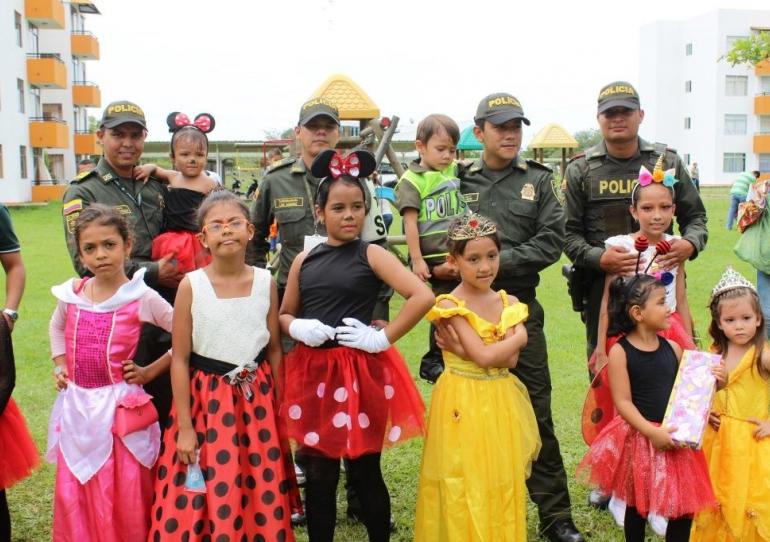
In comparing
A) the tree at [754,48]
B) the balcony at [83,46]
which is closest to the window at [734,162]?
the tree at [754,48]

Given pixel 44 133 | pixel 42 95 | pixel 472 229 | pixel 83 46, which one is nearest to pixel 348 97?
pixel 472 229

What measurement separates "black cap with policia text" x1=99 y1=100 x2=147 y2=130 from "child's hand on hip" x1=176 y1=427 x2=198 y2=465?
1810mm

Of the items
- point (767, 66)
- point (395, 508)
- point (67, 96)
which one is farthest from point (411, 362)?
point (767, 66)

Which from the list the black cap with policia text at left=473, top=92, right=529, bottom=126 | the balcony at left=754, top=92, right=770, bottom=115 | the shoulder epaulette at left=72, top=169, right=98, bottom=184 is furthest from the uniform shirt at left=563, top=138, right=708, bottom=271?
the balcony at left=754, top=92, right=770, bottom=115

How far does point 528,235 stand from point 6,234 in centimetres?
274

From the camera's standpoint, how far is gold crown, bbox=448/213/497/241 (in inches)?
138

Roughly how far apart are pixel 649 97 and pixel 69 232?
5606 centimetres

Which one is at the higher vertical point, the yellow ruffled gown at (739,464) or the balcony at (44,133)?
the balcony at (44,133)

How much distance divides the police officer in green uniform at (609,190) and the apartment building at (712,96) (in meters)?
47.3

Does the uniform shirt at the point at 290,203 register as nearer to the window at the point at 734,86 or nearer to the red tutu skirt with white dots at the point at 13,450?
the red tutu skirt with white dots at the point at 13,450

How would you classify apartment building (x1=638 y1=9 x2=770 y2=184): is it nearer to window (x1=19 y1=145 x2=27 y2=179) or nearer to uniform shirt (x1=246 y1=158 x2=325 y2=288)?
window (x1=19 y1=145 x2=27 y2=179)

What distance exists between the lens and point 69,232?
13.2ft

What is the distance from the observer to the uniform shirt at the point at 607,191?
436 cm

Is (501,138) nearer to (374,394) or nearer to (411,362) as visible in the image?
(374,394)
